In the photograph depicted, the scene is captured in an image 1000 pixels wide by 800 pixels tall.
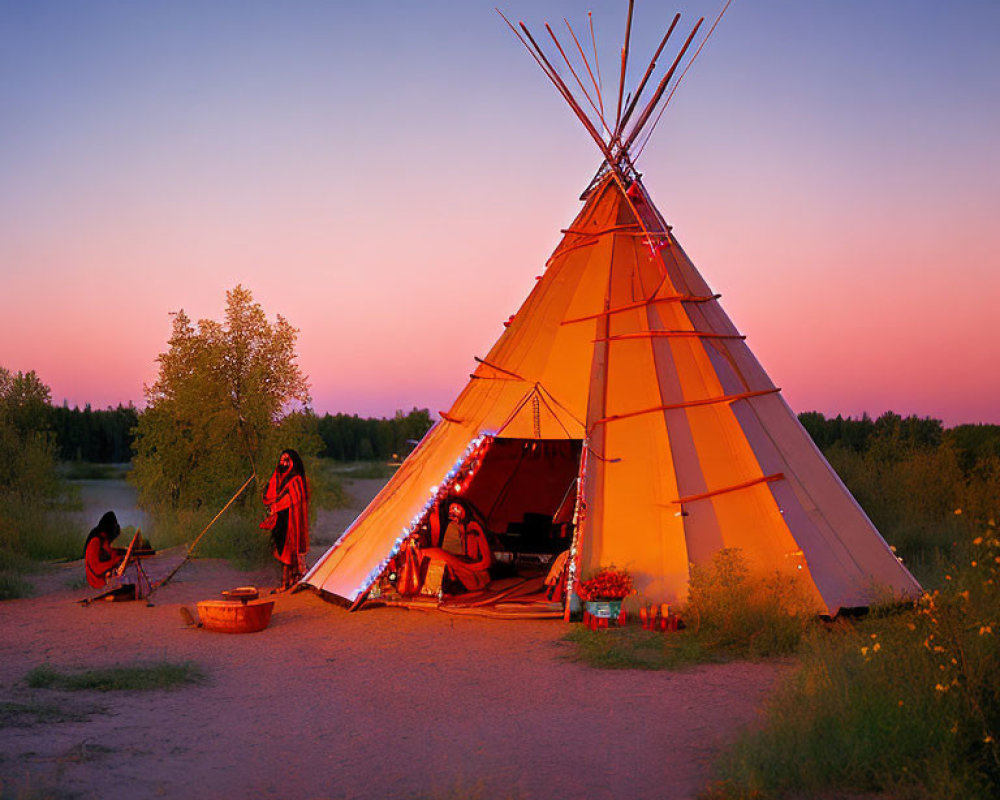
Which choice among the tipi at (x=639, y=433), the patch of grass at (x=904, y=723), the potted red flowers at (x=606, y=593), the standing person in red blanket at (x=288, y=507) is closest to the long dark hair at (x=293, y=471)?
the standing person in red blanket at (x=288, y=507)

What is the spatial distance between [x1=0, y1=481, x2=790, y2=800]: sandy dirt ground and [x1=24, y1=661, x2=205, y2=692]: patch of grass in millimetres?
115

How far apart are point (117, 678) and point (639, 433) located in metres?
4.51

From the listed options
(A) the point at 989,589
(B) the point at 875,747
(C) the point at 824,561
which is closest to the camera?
(B) the point at 875,747

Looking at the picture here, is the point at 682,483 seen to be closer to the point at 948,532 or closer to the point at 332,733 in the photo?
the point at 332,733

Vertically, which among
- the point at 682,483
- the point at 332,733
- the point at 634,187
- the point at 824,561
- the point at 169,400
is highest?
the point at 634,187

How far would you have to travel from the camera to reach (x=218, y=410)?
14539 millimetres

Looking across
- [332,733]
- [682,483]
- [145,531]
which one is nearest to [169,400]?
[145,531]

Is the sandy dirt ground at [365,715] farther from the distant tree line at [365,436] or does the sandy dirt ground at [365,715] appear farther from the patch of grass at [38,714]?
the distant tree line at [365,436]

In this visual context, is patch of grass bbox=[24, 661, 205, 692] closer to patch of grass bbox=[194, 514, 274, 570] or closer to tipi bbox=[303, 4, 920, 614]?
tipi bbox=[303, 4, 920, 614]

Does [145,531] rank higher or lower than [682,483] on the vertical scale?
lower

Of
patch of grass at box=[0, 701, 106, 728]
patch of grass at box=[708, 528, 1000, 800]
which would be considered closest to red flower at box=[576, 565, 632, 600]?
patch of grass at box=[708, 528, 1000, 800]

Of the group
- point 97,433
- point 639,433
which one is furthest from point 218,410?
point 97,433

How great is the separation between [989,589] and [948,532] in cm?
731

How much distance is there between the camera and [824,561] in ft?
23.5
